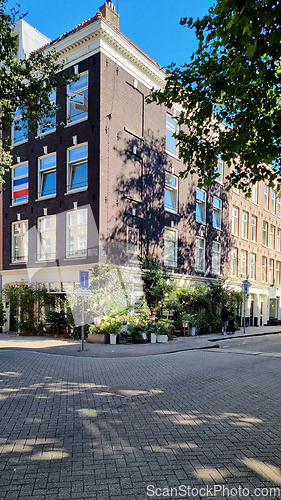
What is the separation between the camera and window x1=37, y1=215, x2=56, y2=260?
21.3 m

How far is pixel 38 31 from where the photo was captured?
24922mm

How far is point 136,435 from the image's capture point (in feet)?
15.5

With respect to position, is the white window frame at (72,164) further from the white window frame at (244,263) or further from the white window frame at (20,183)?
the white window frame at (244,263)

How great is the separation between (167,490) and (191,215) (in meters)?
23.7

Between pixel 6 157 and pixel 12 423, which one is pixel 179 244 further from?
pixel 12 423

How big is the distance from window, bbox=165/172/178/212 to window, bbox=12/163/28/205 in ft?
29.4

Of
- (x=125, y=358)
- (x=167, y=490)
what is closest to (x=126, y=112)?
(x=125, y=358)

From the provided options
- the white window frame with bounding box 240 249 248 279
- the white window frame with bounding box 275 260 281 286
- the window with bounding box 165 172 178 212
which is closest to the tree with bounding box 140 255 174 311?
the window with bounding box 165 172 178 212

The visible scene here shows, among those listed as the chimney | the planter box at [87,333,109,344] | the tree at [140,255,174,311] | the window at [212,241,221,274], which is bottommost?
the planter box at [87,333,109,344]

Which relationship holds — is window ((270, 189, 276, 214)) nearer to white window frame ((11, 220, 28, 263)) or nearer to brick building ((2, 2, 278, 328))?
brick building ((2, 2, 278, 328))

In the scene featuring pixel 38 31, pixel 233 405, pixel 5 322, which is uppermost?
pixel 38 31

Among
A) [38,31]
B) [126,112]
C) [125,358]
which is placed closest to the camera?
[125,358]

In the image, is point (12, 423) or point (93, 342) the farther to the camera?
point (93, 342)

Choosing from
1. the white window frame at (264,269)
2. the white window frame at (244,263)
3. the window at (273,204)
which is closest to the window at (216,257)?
the white window frame at (244,263)
